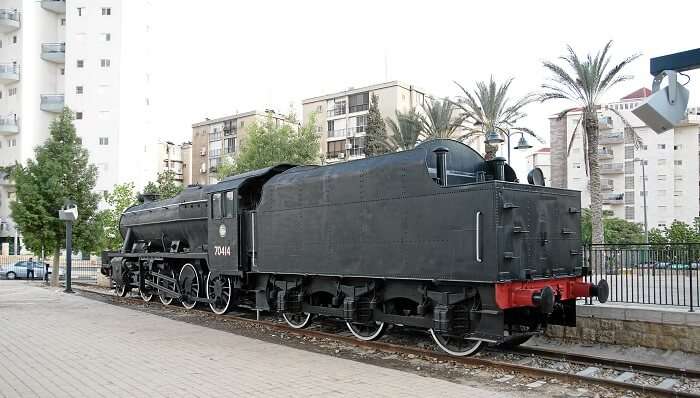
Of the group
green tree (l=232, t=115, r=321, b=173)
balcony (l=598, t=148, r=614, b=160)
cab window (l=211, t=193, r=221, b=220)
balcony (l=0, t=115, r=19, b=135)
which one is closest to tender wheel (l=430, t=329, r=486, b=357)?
cab window (l=211, t=193, r=221, b=220)

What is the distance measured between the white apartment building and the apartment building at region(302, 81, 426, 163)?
18.7m

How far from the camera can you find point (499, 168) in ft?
29.6

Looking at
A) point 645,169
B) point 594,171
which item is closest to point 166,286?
point 594,171

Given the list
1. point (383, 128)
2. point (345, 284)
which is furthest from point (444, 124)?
point (345, 284)

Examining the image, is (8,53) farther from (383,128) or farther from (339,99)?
(383,128)

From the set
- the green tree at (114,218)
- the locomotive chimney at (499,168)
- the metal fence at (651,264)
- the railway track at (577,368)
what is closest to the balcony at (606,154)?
the green tree at (114,218)

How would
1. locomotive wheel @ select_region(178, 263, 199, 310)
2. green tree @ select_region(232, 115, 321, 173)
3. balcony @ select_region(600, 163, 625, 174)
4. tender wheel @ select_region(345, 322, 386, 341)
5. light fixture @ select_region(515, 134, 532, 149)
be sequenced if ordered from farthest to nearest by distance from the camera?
balcony @ select_region(600, 163, 625, 174), green tree @ select_region(232, 115, 321, 173), light fixture @ select_region(515, 134, 532, 149), locomotive wheel @ select_region(178, 263, 199, 310), tender wheel @ select_region(345, 322, 386, 341)

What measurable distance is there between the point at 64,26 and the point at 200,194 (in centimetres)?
4851

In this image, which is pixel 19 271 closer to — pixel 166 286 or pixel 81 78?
pixel 81 78

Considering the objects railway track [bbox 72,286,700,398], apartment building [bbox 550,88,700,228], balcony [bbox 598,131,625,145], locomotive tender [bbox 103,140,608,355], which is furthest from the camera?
balcony [bbox 598,131,625,145]

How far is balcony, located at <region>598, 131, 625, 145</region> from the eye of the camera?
2613 inches

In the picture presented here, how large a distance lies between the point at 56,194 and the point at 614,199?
60593 mm

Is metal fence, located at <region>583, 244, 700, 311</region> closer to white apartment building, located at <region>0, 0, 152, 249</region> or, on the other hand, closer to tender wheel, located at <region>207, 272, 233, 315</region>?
tender wheel, located at <region>207, 272, 233, 315</region>

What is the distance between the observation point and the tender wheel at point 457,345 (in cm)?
837
